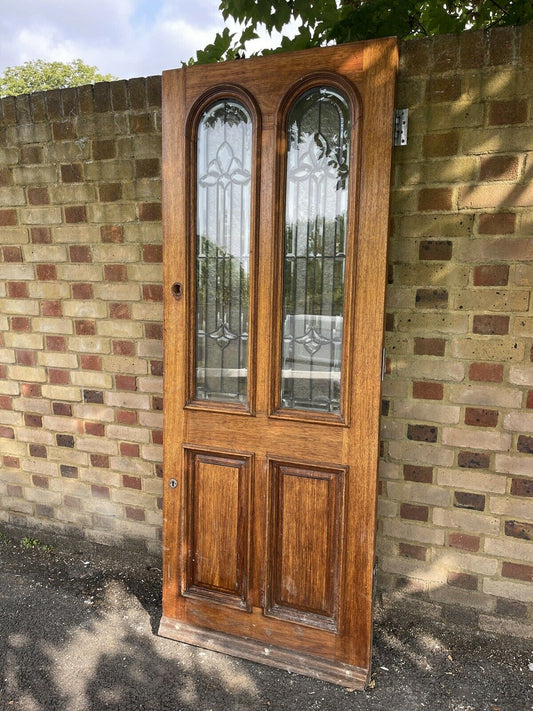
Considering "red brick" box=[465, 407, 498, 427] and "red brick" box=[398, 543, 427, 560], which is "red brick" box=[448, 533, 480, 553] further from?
"red brick" box=[465, 407, 498, 427]

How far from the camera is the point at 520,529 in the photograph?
80.8 inches

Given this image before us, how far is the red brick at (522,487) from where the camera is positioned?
6.61 ft

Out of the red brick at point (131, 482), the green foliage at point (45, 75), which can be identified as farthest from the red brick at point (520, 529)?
the green foliage at point (45, 75)

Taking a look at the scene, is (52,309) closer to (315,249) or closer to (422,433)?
(315,249)

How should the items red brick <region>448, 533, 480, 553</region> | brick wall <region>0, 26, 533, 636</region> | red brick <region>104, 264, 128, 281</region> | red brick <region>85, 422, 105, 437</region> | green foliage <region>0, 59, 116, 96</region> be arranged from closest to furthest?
brick wall <region>0, 26, 533, 636</region> → red brick <region>448, 533, 480, 553</region> → red brick <region>104, 264, 128, 281</region> → red brick <region>85, 422, 105, 437</region> → green foliage <region>0, 59, 116, 96</region>

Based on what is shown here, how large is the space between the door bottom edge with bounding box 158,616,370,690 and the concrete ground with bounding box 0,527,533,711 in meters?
0.03

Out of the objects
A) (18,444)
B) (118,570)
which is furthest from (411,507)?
(18,444)

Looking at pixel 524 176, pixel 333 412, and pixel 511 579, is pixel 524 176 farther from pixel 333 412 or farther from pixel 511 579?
pixel 511 579

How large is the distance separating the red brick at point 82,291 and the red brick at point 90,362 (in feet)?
1.02

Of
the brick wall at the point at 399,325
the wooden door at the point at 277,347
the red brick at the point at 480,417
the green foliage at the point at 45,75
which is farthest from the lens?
the green foliage at the point at 45,75

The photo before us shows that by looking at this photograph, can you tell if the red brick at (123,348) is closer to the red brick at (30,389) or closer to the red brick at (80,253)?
the red brick at (80,253)

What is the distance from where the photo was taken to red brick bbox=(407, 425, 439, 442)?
2113 millimetres

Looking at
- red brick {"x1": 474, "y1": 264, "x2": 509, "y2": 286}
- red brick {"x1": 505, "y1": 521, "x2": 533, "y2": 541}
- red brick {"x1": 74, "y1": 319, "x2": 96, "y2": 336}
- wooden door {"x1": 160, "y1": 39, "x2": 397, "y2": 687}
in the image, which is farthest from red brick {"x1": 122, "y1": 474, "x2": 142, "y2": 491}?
red brick {"x1": 474, "y1": 264, "x2": 509, "y2": 286}

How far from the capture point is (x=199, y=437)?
2.07 meters
